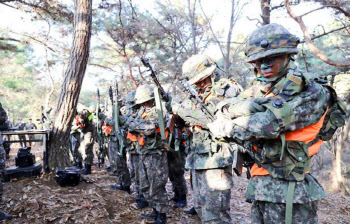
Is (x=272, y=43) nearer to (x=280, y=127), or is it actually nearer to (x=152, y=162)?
(x=280, y=127)

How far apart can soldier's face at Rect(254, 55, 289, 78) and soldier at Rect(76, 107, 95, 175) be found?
762cm

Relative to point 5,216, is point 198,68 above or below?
above

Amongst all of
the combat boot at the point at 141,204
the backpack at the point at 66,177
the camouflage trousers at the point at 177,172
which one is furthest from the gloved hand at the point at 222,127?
the backpack at the point at 66,177

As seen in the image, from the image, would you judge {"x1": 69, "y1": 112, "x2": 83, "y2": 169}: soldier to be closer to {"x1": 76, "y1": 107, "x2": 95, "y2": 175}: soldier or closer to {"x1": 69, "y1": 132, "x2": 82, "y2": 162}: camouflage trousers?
{"x1": 69, "y1": 132, "x2": 82, "y2": 162}: camouflage trousers

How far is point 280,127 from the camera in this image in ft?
6.31

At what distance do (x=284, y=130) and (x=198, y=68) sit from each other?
2.32m

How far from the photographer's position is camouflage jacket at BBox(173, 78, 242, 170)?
12.2 feet

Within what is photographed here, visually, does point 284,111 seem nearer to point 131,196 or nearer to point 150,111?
point 150,111

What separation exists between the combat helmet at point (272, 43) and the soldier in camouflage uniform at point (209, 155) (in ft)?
4.40

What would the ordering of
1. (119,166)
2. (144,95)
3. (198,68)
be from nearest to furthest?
(198,68), (144,95), (119,166)

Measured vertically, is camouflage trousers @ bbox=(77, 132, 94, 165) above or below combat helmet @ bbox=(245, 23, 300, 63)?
below

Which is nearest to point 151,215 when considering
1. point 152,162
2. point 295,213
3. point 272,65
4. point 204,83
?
point 152,162

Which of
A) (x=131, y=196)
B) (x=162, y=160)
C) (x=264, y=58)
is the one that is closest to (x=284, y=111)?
(x=264, y=58)

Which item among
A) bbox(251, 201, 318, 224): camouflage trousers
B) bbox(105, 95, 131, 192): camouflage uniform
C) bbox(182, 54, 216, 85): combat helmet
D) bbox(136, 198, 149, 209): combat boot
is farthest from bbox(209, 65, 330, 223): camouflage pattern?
bbox(105, 95, 131, 192): camouflage uniform
